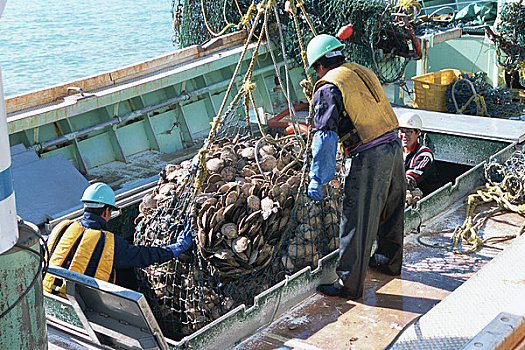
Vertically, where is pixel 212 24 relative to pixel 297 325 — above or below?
above

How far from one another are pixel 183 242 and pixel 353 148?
3.96ft

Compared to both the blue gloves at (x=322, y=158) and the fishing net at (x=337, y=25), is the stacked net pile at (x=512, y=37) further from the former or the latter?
the blue gloves at (x=322, y=158)

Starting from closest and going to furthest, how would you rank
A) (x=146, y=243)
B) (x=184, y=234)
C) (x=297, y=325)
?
(x=297, y=325), (x=184, y=234), (x=146, y=243)

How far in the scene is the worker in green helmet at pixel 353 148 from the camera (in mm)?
3674

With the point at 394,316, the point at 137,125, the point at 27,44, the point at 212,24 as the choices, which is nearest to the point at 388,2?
the point at 212,24

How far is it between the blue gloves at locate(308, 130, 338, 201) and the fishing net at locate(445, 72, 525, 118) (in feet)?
16.6

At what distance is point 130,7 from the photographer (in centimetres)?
3303

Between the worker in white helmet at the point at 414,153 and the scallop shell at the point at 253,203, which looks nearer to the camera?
the scallop shell at the point at 253,203

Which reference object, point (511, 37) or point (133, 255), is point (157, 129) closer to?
point (133, 255)

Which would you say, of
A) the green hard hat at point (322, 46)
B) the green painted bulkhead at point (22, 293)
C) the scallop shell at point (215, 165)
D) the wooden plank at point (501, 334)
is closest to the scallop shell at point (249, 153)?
the scallop shell at point (215, 165)

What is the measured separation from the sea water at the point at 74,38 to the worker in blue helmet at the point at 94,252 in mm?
17032

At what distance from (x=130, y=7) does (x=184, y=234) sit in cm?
3101

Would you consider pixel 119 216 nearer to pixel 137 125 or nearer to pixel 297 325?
pixel 297 325

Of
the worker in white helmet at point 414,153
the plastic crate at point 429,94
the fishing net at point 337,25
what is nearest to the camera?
the worker in white helmet at point 414,153
